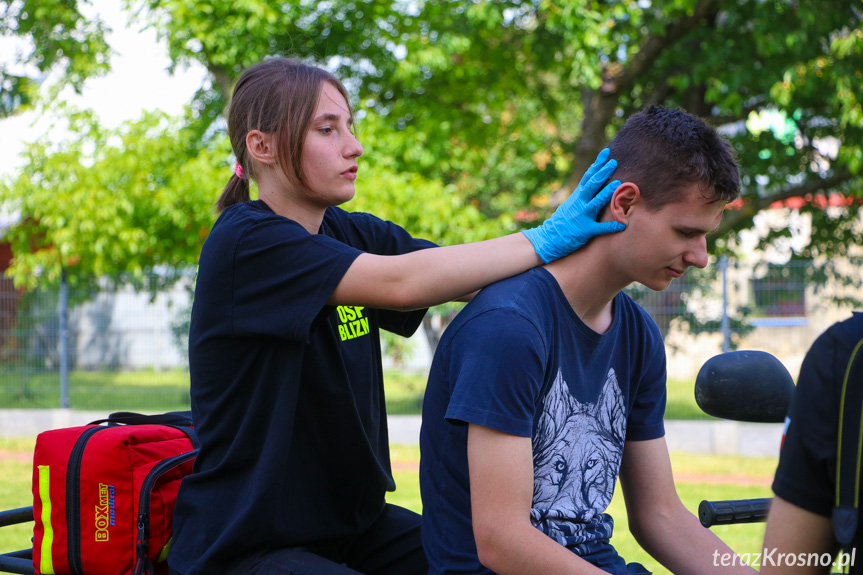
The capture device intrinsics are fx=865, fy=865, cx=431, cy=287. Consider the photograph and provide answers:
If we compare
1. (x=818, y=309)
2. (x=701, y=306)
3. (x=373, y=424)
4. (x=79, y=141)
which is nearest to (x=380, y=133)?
(x=79, y=141)

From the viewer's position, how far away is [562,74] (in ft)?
45.2

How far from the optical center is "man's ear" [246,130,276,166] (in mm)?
2383

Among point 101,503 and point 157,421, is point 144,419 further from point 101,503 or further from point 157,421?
point 101,503

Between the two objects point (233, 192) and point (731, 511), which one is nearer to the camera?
point (731, 511)

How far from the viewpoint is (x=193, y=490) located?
224cm

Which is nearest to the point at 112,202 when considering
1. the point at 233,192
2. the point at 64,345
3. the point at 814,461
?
the point at 64,345

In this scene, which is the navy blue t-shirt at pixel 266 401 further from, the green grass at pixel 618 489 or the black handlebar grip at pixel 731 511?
the green grass at pixel 618 489

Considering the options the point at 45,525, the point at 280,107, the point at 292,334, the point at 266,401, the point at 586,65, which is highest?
the point at 586,65

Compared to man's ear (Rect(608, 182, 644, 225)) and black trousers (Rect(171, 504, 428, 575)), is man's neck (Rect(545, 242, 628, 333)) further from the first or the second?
black trousers (Rect(171, 504, 428, 575))

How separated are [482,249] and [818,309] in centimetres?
901

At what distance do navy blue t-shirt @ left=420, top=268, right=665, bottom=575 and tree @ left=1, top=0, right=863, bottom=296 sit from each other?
896 cm

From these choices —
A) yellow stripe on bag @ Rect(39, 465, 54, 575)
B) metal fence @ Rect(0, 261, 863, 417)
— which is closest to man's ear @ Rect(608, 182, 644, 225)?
yellow stripe on bag @ Rect(39, 465, 54, 575)

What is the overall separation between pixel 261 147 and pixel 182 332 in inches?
362

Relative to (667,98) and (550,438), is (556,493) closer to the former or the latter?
(550,438)
